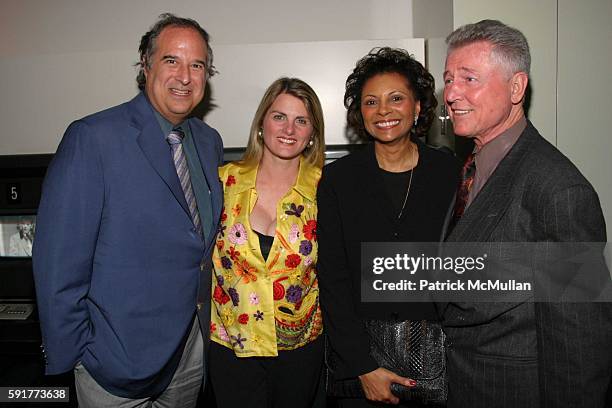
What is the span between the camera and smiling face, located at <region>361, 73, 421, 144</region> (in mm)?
1386

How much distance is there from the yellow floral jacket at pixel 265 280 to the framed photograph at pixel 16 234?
828 mm

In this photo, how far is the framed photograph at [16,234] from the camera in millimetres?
1806

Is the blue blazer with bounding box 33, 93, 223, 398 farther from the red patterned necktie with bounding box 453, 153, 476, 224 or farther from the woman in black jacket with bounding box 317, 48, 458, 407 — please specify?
the red patterned necktie with bounding box 453, 153, 476, 224

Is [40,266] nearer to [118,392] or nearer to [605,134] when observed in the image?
[118,392]

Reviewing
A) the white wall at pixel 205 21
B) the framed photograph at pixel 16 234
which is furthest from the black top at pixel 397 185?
the framed photograph at pixel 16 234

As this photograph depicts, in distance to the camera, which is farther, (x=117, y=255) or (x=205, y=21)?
(x=205, y=21)

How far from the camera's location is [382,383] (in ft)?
4.30

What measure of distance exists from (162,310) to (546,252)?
95cm

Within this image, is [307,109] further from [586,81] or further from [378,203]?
[586,81]

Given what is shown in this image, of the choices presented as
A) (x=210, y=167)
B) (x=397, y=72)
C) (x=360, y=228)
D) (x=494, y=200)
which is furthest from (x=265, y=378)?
(x=397, y=72)

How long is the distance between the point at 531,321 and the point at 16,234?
1.79 meters

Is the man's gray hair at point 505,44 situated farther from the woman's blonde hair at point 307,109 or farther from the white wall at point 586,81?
the woman's blonde hair at point 307,109

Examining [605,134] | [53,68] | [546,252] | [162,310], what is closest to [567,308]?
[546,252]

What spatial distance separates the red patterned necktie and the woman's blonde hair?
0.56 meters
